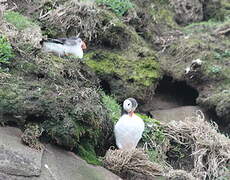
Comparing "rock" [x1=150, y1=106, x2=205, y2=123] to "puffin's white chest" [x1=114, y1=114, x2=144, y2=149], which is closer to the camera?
"puffin's white chest" [x1=114, y1=114, x2=144, y2=149]

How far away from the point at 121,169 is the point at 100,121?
0.70m

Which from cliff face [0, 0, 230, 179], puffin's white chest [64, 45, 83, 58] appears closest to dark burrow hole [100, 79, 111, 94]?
cliff face [0, 0, 230, 179]

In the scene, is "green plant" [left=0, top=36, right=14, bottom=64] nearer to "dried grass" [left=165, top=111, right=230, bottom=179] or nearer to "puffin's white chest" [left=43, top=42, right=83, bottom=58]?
"puffin's white chest" [left=43, top=42, right=83, bottom=58]

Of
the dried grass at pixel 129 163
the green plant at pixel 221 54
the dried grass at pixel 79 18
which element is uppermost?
the dried grass at pixel 79 18

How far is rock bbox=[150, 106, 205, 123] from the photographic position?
9.31 metres

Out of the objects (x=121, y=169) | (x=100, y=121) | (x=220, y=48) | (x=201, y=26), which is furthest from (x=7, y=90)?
(x=201, y=26)

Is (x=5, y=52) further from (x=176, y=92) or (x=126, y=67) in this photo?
(x=176, y=92)

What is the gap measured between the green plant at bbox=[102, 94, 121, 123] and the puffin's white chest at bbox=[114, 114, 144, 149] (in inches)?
25.5

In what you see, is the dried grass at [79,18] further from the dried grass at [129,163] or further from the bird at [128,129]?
the dried grass at [129,163]

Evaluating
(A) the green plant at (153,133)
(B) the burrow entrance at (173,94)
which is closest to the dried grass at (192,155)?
(A) the green plant at (153,133)

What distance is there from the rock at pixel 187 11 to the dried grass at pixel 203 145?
16.1 feet

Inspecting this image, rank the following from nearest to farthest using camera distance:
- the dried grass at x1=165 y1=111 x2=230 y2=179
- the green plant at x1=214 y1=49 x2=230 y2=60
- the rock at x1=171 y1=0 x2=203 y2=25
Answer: the dried grass at x1=165 y1=111 x2=230 y2=179
the green plant at x1=214 y1=49 x2=230 y2=60
the rock at x1=171 y1=0 x2=203 y2=25

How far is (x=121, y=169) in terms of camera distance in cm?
648

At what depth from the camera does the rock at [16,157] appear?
4934mm
